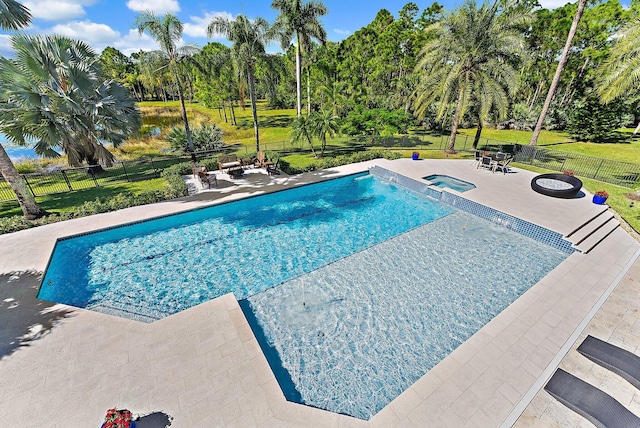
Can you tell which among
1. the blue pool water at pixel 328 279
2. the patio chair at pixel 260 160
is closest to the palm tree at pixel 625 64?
the blue pool water at pixel 328 279

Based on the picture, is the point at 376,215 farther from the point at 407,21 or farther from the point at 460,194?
the point at 407,21

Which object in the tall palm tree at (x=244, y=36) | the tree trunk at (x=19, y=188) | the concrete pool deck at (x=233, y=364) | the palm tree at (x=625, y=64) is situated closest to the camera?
the concrete pool deck at (x=233, y=364)

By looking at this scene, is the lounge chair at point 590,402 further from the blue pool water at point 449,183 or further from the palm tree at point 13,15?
the palm tree at point 13,15

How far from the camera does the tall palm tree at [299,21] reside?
19984 millimetres

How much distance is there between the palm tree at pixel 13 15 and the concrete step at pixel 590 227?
2148 centimetres

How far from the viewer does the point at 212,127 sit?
24078 millimetres

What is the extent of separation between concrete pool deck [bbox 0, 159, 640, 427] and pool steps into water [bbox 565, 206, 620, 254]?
1357 millimetres

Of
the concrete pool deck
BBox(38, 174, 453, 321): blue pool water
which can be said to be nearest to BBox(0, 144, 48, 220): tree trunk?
BBox(38, 174, 453, 321): blue pool water

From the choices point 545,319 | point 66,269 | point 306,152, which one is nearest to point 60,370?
point 66,269

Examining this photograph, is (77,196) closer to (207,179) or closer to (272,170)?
(207,179)

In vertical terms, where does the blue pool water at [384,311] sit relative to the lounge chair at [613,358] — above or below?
below

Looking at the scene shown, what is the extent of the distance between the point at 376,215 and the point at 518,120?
3169cm

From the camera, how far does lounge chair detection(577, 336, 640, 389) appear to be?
17.4 feet

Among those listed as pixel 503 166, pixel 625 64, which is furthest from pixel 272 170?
pixel 625 64
